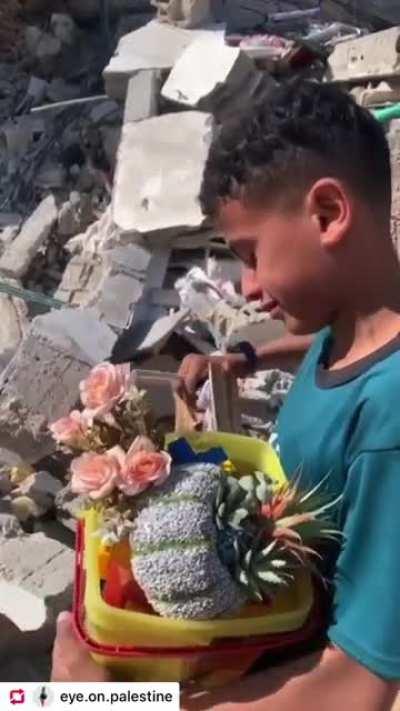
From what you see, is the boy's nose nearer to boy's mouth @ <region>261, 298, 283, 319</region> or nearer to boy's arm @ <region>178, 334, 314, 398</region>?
boy's mouth @ <region>261, 298, 283, 319</region>

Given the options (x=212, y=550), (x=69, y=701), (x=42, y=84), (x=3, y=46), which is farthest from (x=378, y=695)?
(x=3, y=46)

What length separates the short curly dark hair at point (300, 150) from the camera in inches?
69.7

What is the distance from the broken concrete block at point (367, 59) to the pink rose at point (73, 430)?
372 cm

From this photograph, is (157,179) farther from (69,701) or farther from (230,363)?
(69,701)

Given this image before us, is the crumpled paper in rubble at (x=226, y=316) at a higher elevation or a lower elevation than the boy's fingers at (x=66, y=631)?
lower

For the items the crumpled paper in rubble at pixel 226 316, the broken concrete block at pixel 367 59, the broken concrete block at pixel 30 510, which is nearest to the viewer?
the broken concrete block at pixel 30 510

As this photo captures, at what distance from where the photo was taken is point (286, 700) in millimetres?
1792

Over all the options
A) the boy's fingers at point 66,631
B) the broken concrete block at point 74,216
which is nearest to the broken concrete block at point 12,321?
the broken concrete block at point 74,216

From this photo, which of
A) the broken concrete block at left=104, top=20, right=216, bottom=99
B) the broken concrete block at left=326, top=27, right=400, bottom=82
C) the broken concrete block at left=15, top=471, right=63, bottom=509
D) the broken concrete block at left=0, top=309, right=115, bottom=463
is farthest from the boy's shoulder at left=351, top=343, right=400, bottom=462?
the broken concrete block at left=104, top=20, right=216, bottom=99

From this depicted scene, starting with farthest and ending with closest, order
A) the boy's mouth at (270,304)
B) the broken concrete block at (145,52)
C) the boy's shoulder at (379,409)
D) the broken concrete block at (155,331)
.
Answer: the broken concrete block at (145,52), the broken concrete block at (155,331), the boy's mouth at (270,304), the boy's shoulder at (379,409)

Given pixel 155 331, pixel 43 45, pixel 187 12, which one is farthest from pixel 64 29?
pixel 155 331

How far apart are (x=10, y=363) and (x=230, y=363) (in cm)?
226

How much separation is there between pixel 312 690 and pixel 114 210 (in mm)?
3730

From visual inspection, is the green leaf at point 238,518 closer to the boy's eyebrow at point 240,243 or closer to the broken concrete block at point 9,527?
the boy's eyebrow at point 240,243
